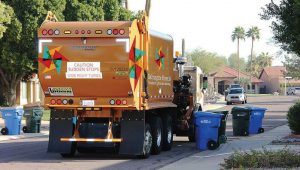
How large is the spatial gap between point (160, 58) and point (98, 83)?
2764mm

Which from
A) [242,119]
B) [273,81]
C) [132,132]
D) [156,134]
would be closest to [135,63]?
[132,132]

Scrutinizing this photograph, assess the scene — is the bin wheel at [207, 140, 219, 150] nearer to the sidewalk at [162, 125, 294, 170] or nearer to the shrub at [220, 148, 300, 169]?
the sidewalk at [162, 125, 294, 170]

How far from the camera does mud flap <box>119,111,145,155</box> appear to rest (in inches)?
655

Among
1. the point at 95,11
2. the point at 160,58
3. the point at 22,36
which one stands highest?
the point at 95,11

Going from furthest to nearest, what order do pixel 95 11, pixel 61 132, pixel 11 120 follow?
pixel 95 11 → pixel 11 120 → pixel 61 132

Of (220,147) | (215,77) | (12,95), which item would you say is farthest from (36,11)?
(215,77)

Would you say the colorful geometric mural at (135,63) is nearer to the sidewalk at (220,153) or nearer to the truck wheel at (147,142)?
the truck wheel at (147,142)

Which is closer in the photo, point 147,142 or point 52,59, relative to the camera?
point 52,59

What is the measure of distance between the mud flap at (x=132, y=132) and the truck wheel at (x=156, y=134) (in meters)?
1.18

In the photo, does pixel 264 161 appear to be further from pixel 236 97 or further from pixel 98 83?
pixel 236 97

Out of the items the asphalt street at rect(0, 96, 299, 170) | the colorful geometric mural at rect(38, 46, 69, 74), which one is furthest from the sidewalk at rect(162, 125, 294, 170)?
the colorful geometric mural at rect(38, 46, 69, 74)

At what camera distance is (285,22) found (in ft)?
59.7

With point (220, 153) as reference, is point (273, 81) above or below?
above

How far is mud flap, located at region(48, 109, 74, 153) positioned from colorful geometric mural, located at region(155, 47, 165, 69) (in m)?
2.93
